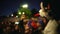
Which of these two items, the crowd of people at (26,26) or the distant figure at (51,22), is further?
the crowd of people at (26,26)

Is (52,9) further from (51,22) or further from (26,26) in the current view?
(26,26)

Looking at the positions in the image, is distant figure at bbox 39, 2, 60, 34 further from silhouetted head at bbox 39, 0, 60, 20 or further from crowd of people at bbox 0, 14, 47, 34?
crowd of people at bbox 0, 14, 47, 34

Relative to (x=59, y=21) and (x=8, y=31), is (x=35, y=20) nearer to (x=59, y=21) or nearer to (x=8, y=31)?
(x=8, y=31)

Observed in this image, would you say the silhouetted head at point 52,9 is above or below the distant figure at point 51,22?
A: above

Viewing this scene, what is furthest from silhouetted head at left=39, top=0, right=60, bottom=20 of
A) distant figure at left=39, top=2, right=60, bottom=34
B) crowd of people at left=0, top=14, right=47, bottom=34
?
crowd of people at left=0, top=14, right=47, bottom=34

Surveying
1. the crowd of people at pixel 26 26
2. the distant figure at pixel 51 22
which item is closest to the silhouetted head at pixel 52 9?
the distant figure at pixel 51 22

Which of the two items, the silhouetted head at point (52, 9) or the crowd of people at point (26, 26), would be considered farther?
the crowd of people at point (26, 26)

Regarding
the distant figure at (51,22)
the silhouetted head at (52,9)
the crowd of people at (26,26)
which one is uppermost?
the silhouetted head at (52,9)

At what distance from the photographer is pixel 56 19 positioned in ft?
4.91

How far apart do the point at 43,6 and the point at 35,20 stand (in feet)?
2.33

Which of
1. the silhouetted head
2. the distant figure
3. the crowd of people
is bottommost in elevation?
the crowd of people

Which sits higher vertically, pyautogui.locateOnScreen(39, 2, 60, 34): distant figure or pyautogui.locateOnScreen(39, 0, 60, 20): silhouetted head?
pyautogui.locateOnScreen(39, 0, 60, 20): silhouetted head

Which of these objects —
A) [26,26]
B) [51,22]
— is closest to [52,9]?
[51,22]

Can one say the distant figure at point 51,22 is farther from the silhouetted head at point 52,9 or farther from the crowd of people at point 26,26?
the crowd of people at point 26,26
